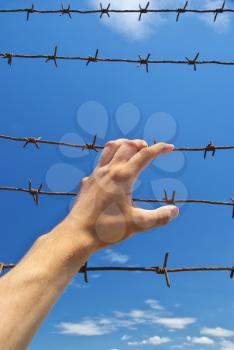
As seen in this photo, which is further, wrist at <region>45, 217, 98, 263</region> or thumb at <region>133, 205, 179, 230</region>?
thumb at <region>133, 205, 179, 230</region>

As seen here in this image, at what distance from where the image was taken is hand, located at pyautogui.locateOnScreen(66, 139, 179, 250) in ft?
3.98

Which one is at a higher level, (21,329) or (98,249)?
(98,249)

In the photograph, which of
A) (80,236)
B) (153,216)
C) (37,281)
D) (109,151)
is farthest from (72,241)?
(109,151)

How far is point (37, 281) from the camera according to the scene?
3.41 ft

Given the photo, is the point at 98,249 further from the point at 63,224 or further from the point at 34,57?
the point at 34,57

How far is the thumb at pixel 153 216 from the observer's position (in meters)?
1.27

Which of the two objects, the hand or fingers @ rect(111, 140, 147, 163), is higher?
fingers @ rect(111, 140, 147, 163)

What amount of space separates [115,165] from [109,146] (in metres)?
0.10

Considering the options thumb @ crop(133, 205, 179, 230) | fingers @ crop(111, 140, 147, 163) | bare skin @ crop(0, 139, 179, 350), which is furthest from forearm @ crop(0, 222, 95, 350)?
fingers @ crop(111, 140, 147, 163)

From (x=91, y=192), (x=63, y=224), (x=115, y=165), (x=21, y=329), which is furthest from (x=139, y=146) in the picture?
(x=21, y=329)

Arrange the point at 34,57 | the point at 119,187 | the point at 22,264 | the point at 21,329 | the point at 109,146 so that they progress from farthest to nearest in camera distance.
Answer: the point at 34,57
the point at 109,146
the point at 119,187
the point at 22,264
the point at 21,329

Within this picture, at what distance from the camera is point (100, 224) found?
121 cm

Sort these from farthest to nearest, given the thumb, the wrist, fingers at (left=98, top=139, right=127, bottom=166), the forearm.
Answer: fingers at (left=98, top=139, right=127, bottom=166) → the thumb → the wrist → the forearm

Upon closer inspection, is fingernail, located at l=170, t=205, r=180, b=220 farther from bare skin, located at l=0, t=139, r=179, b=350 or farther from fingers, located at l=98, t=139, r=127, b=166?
fingers, located at l=98, t=139, r=127, b=166
